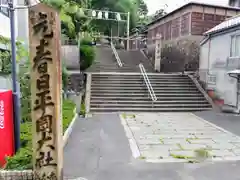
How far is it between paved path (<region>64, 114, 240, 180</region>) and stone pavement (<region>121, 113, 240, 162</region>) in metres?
0.36

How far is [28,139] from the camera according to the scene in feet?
18.9

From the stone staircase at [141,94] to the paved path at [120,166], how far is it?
5.30 metres

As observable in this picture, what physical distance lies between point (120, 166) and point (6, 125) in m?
2.43

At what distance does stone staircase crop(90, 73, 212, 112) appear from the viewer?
40.3 ft

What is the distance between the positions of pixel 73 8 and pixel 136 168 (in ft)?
35.8

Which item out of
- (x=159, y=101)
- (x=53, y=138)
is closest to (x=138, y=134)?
(x=53, y=138)

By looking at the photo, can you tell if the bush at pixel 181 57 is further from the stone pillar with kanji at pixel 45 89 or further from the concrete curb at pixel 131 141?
the stone pillar with kanji at pixel 45 89

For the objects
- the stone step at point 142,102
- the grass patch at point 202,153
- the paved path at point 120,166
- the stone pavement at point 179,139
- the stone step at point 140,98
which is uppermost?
the stone step at point 140,98

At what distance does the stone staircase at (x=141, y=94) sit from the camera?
1229 centimetres

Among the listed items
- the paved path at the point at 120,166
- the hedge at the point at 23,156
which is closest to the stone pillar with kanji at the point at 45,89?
the hedge at the point at 23,156

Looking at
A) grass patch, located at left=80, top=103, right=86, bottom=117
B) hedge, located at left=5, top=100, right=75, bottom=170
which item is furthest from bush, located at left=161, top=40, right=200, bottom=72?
hedge, located at left=5, top=100, right=75, bottom=170

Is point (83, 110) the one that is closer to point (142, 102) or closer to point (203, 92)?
point (142, 102)

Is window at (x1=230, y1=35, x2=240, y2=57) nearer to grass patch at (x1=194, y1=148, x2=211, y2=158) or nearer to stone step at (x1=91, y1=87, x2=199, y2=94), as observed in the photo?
stone step at (x1=91, y1=87, x2=199, y2=94)

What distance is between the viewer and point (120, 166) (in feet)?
17.2
